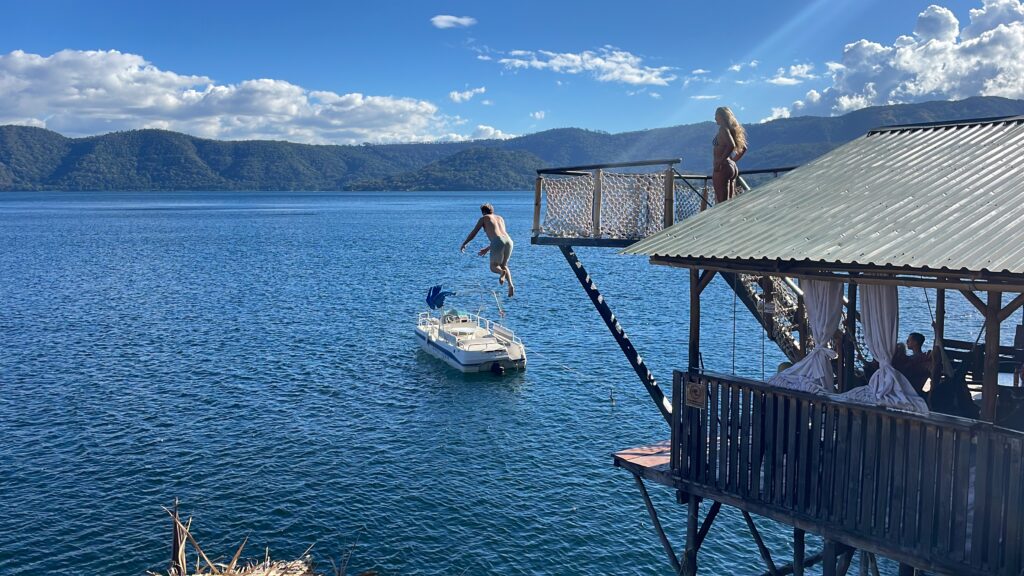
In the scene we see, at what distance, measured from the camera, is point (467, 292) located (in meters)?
58.0

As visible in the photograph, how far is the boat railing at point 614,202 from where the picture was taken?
1391cm

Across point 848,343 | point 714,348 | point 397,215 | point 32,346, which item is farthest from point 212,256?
point 397,215

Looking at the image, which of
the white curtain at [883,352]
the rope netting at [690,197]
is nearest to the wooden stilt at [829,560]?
the white curtain at [883,352]

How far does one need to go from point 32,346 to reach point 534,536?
31.0m

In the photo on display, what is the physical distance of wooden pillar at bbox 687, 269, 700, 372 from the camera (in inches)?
413

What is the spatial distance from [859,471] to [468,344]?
29.1 metres

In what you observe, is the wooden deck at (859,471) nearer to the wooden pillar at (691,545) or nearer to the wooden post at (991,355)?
the wooden post at (991,355)

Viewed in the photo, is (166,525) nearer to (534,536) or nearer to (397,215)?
(534,536)

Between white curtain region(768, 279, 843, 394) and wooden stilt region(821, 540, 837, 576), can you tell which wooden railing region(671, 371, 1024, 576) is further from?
white curtain region(768, 279, 843, 394)

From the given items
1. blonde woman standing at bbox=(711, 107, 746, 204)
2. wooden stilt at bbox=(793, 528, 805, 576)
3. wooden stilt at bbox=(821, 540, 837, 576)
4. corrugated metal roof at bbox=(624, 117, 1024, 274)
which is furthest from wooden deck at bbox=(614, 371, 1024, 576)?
blonde woman standing at bbox=(711, 107, 746, 204)

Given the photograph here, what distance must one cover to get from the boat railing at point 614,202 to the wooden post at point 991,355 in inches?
247

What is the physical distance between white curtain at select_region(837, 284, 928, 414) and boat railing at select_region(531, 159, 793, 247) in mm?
4816

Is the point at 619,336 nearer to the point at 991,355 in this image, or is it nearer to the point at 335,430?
the point at 991,355

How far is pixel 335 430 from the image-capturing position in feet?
87.9
